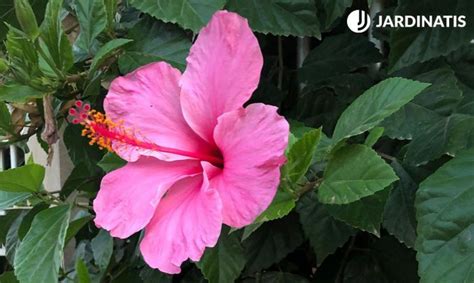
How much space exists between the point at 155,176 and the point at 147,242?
0.06 metres

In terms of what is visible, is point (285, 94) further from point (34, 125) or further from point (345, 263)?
point (34, 125)

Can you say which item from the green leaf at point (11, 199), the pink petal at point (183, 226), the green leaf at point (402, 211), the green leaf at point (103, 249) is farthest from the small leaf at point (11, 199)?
the green leaf at point (402, 211)

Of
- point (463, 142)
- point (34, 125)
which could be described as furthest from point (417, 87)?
point (34, 125)

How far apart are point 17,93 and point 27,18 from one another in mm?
87

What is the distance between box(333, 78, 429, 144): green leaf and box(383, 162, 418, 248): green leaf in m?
0.13

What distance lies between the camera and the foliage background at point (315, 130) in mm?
543

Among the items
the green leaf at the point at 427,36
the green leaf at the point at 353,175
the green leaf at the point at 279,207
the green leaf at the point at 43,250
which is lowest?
the green leaf at the point at 43,250

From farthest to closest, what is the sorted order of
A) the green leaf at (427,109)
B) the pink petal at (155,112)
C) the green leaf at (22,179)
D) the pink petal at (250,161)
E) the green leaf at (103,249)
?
1. the green leaf at (103,249)
2. the green leaf at (22,179)
3. the green leaf at (427,109)
4. the pink petal at (155,112)
5. the pink petal at (250,161)

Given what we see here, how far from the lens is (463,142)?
604mm

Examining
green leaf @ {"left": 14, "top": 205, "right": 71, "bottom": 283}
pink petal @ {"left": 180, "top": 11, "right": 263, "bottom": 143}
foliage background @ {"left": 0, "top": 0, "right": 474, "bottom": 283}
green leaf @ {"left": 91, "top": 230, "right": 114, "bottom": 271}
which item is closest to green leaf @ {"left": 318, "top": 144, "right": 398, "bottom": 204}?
foliage background @ {"left": 0, "top": 0, "right": 474, "bottom": 283}

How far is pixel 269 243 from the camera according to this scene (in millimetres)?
770

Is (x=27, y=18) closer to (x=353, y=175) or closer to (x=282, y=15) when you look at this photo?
(x=282, y=15)

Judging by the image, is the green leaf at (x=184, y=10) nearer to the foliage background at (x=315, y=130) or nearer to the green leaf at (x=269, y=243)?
the foliage background at (x=315, y=130)

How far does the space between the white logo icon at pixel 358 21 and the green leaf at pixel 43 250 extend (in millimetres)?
433
